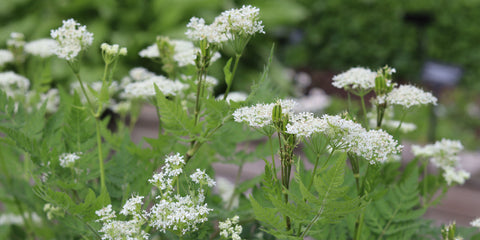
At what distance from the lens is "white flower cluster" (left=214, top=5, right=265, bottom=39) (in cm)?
87

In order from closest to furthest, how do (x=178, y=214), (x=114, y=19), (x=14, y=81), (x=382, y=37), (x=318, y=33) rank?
(x=178, y=214), (x=14, y=81), (x=114, y=19), (x=382, y=37), (x=318, y=33)

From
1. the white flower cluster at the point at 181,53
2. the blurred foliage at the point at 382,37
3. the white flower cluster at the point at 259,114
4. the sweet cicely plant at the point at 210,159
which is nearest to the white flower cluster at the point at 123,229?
the sweet cicely plant at the point at 210,159

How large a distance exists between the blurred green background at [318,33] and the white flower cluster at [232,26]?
3.25 m

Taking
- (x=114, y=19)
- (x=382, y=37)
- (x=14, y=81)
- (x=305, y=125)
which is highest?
(x=382, y=37)

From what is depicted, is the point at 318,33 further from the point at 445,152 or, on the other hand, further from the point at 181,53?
the point at 181,53

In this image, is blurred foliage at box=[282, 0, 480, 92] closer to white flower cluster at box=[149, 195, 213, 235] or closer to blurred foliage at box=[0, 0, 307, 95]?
blurred foliage at box=[0, 0, 307, 95]

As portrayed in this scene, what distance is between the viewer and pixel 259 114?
0.79 meters

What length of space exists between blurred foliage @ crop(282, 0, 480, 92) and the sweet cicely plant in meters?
5.65

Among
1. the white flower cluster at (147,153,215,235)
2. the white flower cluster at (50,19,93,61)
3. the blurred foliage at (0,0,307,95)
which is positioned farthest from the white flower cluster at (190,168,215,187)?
the blurred foliage at (0,0,307,95)

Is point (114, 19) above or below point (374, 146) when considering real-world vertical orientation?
above

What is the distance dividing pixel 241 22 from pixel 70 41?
1.16 feet

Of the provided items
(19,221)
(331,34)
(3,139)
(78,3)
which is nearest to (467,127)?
(331,34)

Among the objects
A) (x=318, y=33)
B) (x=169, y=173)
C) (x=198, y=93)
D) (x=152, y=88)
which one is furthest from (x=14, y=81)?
(x=318, y=33)

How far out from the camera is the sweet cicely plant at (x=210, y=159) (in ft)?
2.46
